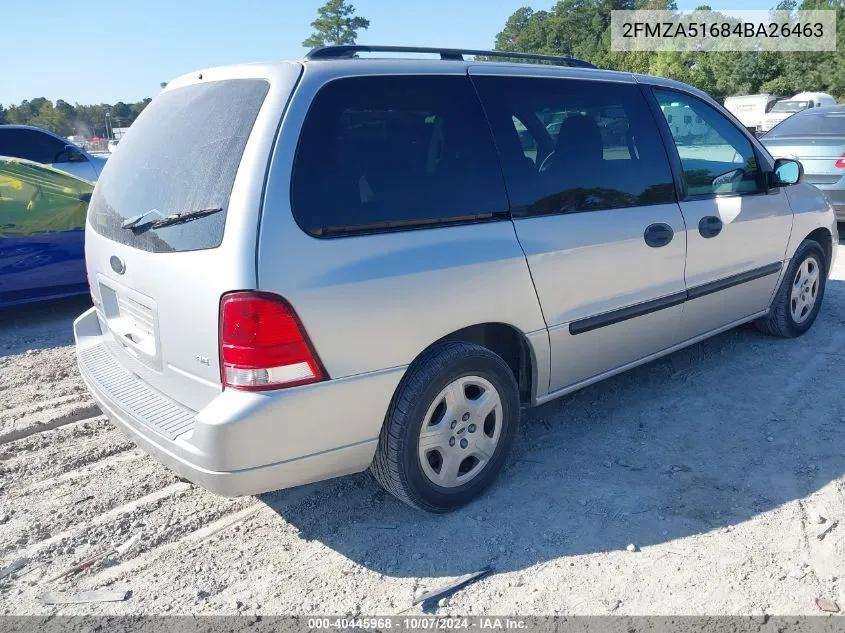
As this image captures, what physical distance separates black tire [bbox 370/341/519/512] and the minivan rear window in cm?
93

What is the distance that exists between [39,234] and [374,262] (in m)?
4.33

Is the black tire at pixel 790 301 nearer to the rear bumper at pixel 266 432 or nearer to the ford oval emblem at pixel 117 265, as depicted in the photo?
the rear bumper at pixel 266 432

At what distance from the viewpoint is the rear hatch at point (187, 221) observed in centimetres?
237

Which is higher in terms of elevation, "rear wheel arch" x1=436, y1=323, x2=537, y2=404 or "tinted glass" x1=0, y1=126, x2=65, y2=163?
"tinted glass" x1=0, y1=126, x2=65, y2=163

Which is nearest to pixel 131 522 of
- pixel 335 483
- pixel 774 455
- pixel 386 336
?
pixel 335 483

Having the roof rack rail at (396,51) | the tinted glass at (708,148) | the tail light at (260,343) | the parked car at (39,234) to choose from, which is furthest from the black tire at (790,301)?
the parked car at (39,234)

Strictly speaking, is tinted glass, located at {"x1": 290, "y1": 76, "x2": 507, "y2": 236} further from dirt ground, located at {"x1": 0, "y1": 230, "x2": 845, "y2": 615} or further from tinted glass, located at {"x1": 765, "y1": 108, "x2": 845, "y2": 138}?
tinted glass, located at {"x1": 765, "y1": 108, "x2": 845, "y2": 138}

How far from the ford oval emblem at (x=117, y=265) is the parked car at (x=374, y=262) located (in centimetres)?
2

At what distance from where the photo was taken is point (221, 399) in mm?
2377

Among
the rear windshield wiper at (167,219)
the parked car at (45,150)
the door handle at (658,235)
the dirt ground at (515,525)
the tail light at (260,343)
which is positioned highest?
the parked car at (45,150)

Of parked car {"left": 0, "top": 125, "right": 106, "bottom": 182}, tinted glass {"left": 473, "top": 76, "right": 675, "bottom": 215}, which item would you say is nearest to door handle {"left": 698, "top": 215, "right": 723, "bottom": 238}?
tinted glass {"left": 473, "top": 76, "right": 675, "bottom": 215}

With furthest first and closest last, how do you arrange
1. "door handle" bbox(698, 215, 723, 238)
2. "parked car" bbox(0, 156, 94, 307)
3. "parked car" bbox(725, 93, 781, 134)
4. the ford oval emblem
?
"parked car" bbox(725, 93, 781, 134) < "parked car" bbox(0, 156, 94, 307) < "door handle" bbox(698, 215, 723, 238) < the ford oval emblem

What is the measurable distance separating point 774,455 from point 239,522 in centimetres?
261

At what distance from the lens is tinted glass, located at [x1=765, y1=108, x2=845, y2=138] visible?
8580mm
